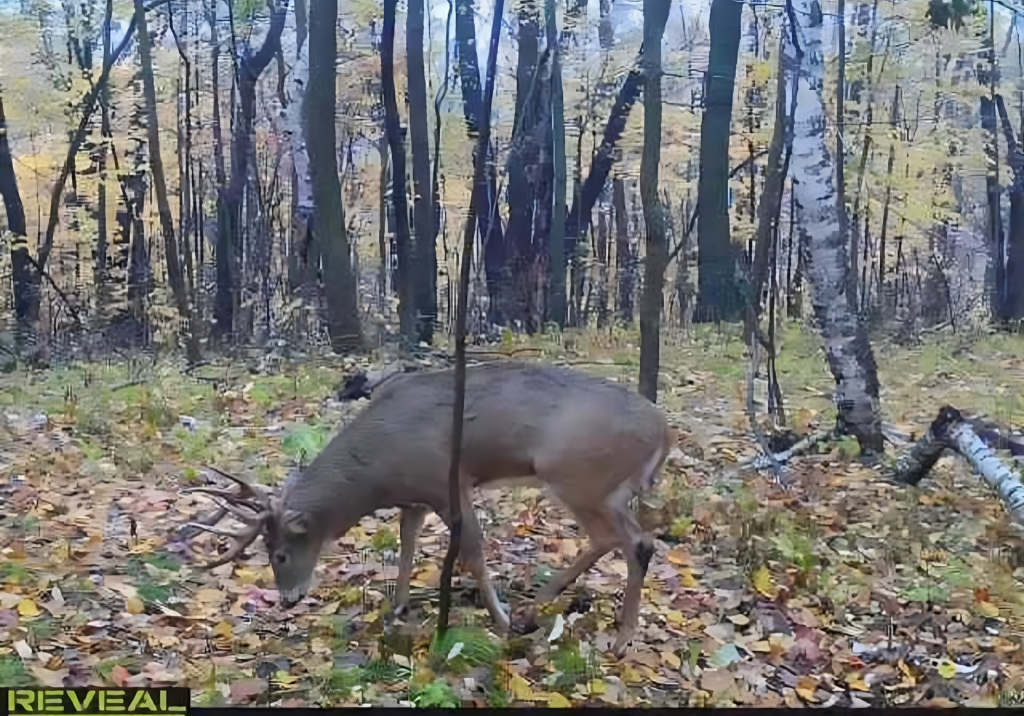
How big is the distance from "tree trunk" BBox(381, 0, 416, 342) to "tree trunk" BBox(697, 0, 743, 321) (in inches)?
27.9

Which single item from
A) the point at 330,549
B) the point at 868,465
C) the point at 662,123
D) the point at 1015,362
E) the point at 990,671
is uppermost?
the point at 662,123

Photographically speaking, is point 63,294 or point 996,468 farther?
point 996,468

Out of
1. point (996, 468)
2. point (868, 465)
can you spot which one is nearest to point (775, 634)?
point (868, 465)

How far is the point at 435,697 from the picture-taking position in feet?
9.09

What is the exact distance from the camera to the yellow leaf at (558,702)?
2.79 m

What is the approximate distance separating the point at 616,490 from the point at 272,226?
41.0 inches

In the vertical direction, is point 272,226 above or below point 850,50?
below

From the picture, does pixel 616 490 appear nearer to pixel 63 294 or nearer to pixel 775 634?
pixel 775 634

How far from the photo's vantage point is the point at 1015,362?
3082 millimetres

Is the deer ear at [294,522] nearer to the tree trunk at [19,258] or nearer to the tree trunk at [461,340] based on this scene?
the tree trunk at [461,340]

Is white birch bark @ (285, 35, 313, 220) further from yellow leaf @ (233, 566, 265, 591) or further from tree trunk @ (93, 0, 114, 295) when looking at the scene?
yellow leaf @ (233, 566, 265, 591)

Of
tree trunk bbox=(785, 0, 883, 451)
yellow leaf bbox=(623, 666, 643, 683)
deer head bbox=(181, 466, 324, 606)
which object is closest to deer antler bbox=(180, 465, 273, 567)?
deer head bbox=(181, 466, 324, 606)

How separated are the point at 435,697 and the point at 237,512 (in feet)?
2.02

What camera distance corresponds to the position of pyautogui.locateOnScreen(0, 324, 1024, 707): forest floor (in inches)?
110
